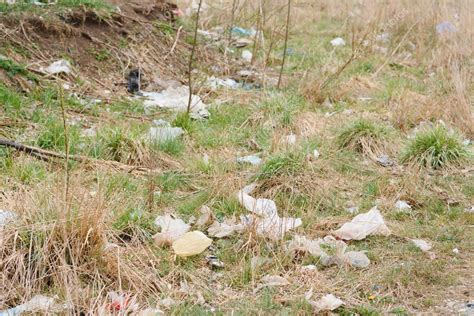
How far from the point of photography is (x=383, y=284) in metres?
2.86

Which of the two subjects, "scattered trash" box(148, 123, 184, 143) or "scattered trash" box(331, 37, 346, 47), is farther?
"scattered trash" box(331, 37, 346, 47)

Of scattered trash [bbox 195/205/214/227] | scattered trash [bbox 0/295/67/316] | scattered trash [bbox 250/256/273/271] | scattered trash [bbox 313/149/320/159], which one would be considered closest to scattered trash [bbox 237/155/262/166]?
scattered trash [bbox 313/149/320/159]

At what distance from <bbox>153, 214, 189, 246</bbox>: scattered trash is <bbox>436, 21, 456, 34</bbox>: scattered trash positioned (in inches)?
200

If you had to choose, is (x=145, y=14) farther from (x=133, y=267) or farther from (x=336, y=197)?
(x=133, y=267)

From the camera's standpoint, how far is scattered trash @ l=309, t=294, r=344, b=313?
8.58 feet

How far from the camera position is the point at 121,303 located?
2.52 meters

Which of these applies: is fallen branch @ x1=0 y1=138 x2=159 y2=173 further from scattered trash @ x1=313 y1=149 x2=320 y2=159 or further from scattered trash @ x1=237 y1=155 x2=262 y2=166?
scattered trash @ x1=313 y1=149 x2=320 y2=159

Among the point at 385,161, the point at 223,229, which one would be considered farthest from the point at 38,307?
the point at 385,161

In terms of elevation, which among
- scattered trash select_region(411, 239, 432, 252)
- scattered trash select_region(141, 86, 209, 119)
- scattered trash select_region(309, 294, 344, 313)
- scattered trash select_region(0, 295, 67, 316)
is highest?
scattered trash select_region(309, 294, 344, 313)

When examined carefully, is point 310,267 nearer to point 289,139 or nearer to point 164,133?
point 289,139

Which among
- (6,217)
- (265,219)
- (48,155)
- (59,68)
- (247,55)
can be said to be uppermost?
(6,217)

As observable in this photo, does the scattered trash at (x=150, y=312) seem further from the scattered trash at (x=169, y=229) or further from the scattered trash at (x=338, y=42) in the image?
the scattered trash at (x=338, y=42)

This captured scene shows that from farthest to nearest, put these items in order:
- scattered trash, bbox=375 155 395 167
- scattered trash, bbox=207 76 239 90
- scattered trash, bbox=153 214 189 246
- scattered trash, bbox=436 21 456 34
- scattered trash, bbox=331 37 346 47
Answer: scattered trash, bbox=331 37 346 47, scattered trash, bbox=436 21 456 34, scattered trash, bbox=207 76 239 90, scattered trash, bbox=375 155 395 167, scattered trash, bbox=153 214 189 246

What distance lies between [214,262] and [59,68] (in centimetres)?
311
